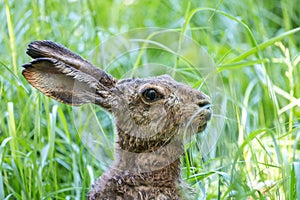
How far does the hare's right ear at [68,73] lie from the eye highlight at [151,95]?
5.6 inches

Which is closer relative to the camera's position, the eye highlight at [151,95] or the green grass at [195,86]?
the eye highlight at [151,95]

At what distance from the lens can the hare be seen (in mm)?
2615

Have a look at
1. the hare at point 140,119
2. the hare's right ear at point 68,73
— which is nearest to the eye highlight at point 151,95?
the hare at point 140,119

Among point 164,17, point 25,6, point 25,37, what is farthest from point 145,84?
point 164,17

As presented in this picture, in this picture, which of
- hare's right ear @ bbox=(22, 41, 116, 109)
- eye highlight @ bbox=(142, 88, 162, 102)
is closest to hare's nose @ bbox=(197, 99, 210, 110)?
eye highlight @ bbox=(142, 88, 162, 102)

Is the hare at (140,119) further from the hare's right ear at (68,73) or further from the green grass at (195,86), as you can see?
the green grass at (195,86)

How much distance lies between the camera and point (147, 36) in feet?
11.3

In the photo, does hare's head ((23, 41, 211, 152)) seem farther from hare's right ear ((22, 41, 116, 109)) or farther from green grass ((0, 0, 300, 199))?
green grass ((0, 0, 300, 199))

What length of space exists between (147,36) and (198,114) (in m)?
0.92

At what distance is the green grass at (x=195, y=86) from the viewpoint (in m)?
2.94

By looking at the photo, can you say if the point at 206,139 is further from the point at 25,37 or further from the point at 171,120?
the point at 25,37

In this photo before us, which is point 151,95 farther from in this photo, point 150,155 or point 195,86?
point 195,86

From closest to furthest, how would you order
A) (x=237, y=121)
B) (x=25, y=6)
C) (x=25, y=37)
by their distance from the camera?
1. (x=237, y=121)
2. (x=25, y=37)
3. (x=25, y=6)

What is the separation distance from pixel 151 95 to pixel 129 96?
0.28 feet
